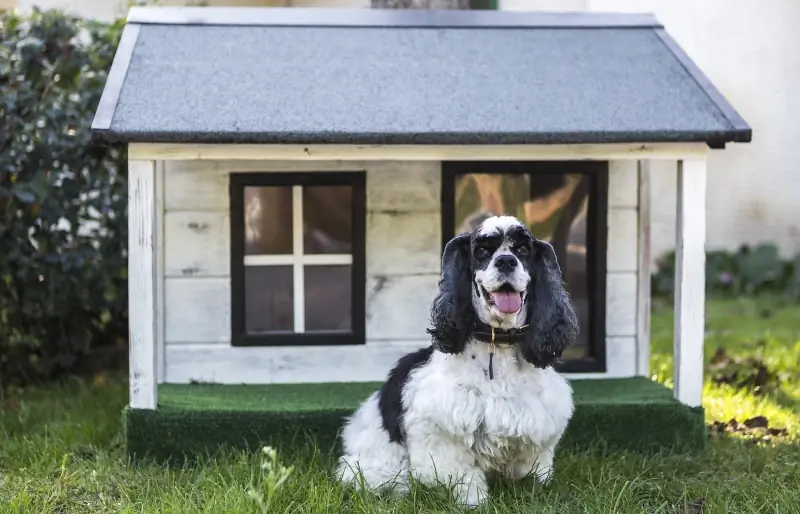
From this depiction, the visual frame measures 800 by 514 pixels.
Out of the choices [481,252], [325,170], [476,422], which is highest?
[325,170]

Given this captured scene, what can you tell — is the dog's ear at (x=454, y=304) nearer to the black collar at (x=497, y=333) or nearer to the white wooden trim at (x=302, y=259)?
the black collar at (x=497, y=333)

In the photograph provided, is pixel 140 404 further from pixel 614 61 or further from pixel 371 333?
pixel 614 61

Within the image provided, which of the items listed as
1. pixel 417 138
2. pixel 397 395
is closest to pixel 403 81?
pixel 417 138

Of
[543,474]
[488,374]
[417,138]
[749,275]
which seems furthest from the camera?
[749,275]

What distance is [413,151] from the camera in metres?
4.66

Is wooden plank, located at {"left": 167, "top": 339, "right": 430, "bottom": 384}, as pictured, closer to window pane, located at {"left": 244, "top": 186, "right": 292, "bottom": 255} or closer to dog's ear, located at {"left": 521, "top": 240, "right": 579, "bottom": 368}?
window pane, located at {"left": 244, "top": 186, "right": 292, "bottom": 255}

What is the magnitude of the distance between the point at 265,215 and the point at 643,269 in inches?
90.7

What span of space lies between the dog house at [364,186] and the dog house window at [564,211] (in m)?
0.01

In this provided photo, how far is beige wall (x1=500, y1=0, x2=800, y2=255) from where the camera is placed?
9875 millimetres

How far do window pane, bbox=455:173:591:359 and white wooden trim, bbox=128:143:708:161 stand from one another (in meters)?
0.79

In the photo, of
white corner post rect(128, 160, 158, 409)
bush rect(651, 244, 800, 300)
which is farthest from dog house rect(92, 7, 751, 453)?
bush rect(651, 244, 800, 300)

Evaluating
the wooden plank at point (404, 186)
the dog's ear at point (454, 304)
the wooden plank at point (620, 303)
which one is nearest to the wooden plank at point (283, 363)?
the wooden plank at point (620, 303)

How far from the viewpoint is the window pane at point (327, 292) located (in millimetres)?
5594

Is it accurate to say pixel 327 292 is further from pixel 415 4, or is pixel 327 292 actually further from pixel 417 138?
pixel 415 4
